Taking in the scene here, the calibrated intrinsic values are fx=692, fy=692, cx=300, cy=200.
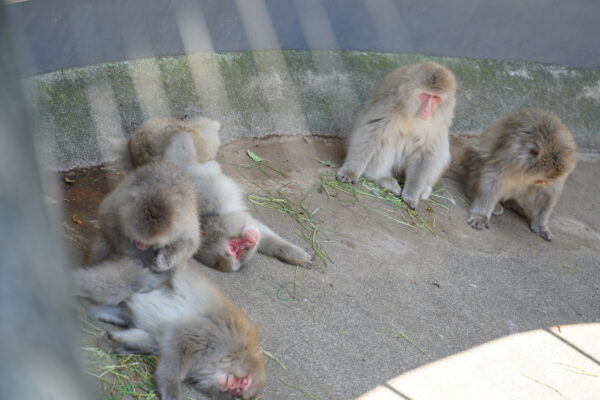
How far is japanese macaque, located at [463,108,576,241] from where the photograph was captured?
7668mm

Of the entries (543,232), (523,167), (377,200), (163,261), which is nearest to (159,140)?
(163,261)

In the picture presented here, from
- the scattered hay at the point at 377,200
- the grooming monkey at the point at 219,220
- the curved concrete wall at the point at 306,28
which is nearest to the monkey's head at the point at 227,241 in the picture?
the grooming monkey at the point at 219,220

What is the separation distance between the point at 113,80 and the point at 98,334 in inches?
125

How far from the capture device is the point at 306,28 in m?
8.36

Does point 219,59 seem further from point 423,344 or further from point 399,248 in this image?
point 423,344

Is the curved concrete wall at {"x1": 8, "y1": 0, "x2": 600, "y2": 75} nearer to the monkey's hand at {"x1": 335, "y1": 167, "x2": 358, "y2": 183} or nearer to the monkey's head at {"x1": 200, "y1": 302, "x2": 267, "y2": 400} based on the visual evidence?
the monkey's hand at {"x1": 335, "y1": 167, "x2": 358, "y2": 183}

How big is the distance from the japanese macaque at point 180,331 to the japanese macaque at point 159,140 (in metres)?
1.47

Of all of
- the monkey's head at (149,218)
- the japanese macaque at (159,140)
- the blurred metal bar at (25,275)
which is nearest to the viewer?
the blurred metal bar at (25,275)

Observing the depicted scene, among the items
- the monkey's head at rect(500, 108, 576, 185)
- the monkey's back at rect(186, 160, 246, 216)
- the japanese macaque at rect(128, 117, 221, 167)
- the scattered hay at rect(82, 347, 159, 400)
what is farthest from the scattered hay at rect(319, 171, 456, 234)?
the scattered hay at rect(82, 347, 159, 400)

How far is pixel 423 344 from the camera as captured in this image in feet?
17.3

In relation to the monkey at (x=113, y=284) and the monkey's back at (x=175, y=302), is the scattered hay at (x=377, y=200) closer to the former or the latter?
the monkey's back at (x=175, y=302)

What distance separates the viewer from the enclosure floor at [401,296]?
15.9 ft

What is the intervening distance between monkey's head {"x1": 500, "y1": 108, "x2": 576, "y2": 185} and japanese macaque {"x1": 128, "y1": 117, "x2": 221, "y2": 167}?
360 centimetres

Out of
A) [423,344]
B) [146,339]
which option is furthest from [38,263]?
[423,344]
